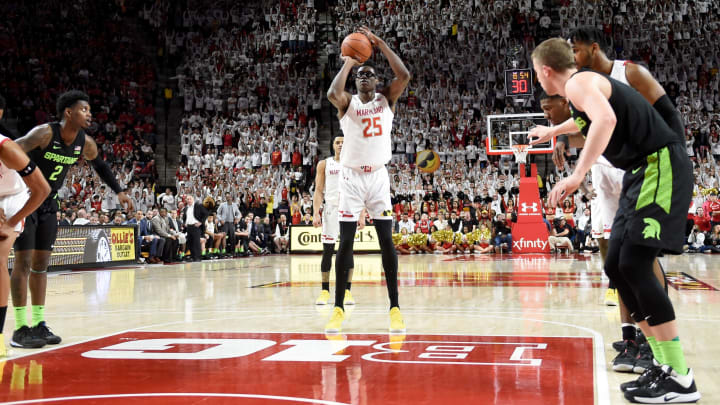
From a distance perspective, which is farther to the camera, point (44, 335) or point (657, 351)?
point (44, 335)

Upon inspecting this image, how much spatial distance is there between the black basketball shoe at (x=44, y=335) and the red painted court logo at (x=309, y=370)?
21 centimetres

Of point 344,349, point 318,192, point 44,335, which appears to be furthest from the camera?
point 318,192

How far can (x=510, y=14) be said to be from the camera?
82.9 feet

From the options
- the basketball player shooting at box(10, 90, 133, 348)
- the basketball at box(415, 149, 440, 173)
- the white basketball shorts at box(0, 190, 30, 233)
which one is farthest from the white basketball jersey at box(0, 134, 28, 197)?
the basketball at box(415, 149, 440, 173)

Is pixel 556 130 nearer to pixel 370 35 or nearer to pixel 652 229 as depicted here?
pixel 652 229

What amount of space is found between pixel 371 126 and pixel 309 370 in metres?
2.40

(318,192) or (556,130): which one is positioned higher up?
(556,130)

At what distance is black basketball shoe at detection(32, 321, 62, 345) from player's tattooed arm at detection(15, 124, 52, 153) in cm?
127

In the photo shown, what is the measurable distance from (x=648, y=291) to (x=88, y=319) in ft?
15.7

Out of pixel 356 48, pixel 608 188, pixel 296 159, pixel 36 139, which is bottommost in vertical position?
pixel 608 188

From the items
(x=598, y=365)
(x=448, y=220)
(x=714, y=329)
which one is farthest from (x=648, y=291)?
(x=448, y=220)

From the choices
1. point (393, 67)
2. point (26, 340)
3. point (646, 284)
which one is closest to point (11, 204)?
point (26, 340)

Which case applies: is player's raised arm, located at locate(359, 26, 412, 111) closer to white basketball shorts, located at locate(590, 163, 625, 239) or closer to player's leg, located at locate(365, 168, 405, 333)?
player's leg, located at locate(365, 168, 405, 333)

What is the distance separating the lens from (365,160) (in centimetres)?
543
